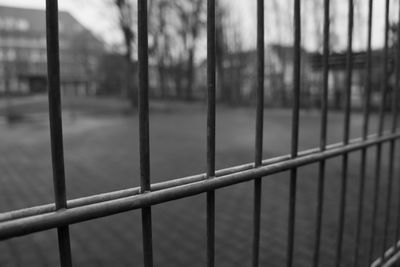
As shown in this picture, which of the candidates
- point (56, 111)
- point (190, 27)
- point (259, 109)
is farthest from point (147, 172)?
point (190, 27)

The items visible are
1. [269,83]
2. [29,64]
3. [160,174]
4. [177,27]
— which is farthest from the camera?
[29,64]

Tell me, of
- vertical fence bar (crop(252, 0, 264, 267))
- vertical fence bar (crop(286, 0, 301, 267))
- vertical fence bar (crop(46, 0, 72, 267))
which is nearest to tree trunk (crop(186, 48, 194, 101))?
vertical fence bar (crop(286, 0, 301, 267))

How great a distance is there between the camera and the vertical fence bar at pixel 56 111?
2.76 feet

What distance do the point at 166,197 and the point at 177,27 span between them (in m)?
30.5

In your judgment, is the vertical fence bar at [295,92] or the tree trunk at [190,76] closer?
the vertical fence bar at [295,92]

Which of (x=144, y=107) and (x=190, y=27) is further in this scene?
(x=190, y=27)

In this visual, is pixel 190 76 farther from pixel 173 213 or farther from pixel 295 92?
pixel 295 92

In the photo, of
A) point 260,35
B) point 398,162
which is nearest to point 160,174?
point 398,162

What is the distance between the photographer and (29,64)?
5153 cm

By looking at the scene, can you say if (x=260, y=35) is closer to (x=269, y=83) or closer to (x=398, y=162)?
(x=398, y=162)

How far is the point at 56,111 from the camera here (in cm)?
86

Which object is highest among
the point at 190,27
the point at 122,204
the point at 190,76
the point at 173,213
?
the point at 190,27

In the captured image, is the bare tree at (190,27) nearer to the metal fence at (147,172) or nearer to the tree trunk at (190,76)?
the tree trunk at (190,76)

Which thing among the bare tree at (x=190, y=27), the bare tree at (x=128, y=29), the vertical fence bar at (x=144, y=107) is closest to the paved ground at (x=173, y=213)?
the vertical fence bar at (x=144, y=107)
